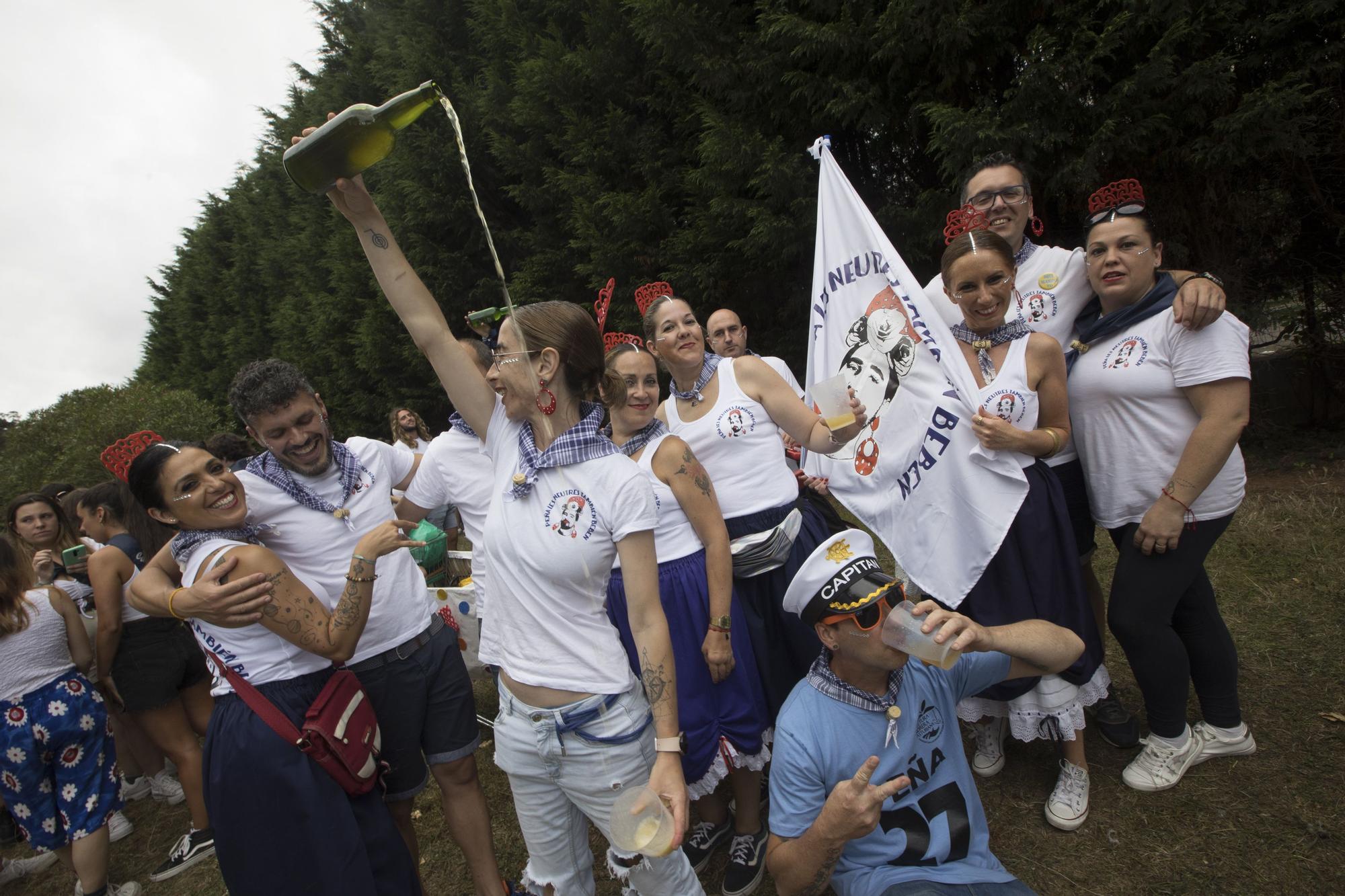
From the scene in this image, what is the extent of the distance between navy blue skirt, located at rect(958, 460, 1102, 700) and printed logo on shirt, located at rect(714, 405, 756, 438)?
0.97 meters

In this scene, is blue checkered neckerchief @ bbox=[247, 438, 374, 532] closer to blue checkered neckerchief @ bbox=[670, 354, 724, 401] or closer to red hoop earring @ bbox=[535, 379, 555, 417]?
red hoop earring @ bbox=[535, 379, 555, 417]

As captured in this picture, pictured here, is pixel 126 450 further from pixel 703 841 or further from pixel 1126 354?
pixel 1126 354

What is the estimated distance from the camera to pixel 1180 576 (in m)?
2.48

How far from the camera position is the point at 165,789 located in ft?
13.9

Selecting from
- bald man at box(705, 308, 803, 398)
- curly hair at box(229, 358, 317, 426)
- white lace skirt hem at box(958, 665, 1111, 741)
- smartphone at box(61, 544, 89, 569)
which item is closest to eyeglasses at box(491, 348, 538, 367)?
curly hair at box(229, 358, 317, 426)

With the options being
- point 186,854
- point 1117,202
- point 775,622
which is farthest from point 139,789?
point 1117,202

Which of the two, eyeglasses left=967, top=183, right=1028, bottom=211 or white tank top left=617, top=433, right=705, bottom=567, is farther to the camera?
eyeglasses left=967, top=183, right=1028, bottom=211

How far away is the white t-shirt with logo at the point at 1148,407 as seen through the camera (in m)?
2.36

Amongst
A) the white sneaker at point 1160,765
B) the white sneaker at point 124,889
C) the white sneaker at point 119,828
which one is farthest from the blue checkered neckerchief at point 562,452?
the white sneaker at point 119,828

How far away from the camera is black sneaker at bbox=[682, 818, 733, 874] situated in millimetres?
2752

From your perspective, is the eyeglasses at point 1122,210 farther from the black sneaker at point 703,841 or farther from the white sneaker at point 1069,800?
the black sneaker at point 703,841

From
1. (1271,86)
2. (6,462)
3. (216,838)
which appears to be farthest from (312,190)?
(6,462)

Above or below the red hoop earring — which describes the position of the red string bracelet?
below

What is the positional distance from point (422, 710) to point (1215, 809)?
2.82 meters
